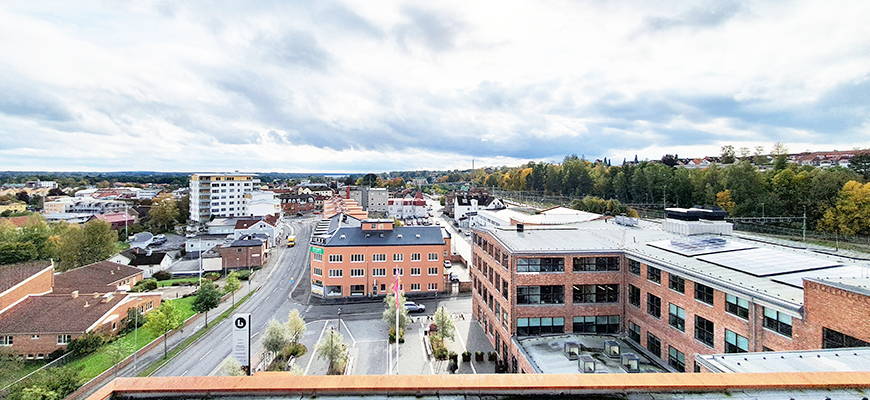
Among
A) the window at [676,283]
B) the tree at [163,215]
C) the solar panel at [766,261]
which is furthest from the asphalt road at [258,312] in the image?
the tree at [163,215]

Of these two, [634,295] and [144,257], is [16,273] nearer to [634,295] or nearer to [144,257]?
[144,257]

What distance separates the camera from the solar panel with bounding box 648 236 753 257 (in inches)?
861

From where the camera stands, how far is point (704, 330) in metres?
18.1

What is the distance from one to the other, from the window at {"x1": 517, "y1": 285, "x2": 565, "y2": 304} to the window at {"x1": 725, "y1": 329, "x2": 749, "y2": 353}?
886 centimetres

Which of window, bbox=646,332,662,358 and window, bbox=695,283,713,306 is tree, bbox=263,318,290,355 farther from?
window, bbox=695,283,713,306

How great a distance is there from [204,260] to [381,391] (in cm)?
6219

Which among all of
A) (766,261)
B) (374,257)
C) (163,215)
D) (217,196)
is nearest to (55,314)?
(374,257)

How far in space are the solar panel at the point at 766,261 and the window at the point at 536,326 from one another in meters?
9.11

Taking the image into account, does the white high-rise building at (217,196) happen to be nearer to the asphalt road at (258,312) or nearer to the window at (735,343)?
the asphalt road at (258,312)

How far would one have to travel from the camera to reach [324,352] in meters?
26.0

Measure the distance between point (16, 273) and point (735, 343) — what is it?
56989mm

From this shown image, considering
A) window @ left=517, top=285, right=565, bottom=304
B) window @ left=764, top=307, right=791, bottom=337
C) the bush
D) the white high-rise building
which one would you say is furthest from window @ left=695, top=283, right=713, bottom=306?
the white high-rise building

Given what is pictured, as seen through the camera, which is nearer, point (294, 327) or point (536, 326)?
point (536, 326)

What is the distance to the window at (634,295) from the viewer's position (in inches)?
918
